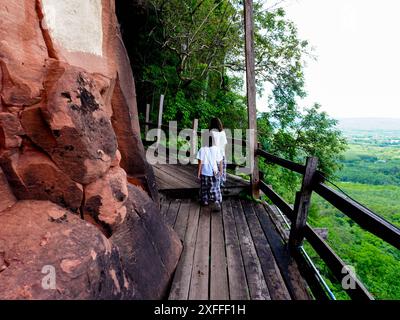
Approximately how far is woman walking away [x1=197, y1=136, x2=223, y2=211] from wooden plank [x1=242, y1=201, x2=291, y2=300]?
0.69 meters

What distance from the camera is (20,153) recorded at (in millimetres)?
1754

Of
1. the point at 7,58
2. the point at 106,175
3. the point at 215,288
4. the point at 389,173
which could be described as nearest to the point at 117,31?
the point at 7,58

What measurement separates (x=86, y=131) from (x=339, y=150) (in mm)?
11658

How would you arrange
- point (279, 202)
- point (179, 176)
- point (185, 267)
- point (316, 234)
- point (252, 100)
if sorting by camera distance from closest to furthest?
1. point (316, 234)
2. point (185, 267)
3. point (279, 202)
4. point (252, 100)
5. point (179, 176)

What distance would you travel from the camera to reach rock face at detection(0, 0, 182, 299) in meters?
Answer: 1.49

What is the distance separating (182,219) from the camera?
403cm

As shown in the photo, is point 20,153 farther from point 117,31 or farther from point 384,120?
point 384,120

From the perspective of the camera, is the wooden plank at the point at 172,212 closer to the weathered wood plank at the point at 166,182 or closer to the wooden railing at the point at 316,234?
the weathered wood plank at the point at 166,182

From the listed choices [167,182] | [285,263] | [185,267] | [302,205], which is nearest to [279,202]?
[302,205]

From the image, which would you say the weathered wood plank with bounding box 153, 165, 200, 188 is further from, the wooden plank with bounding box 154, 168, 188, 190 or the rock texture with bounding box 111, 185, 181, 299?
the rock texture with bounding box 111, 185, 181, 299

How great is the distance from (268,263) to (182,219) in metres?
1.65

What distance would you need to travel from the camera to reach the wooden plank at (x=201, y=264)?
2377 mm

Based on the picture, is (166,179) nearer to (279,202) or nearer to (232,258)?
(279,202)

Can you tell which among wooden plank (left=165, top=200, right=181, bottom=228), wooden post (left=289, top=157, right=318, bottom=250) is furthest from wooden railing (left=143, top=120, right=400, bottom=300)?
wooden plank (left=165, top=200, right=181, bottom=228)
